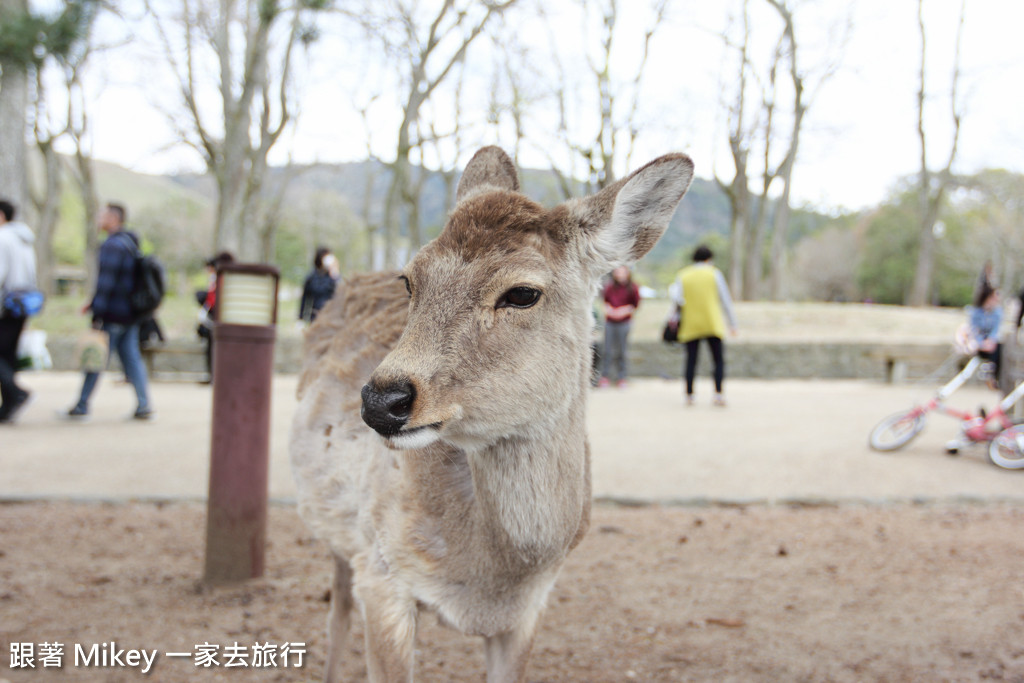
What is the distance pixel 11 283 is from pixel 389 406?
7.89 metres

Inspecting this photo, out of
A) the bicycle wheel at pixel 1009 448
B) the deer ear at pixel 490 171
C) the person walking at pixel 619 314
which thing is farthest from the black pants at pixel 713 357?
the deer ear at pixel 490 171

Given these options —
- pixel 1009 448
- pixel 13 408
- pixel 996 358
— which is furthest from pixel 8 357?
pixel 996 358

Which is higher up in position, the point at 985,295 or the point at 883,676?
the point at 985,295

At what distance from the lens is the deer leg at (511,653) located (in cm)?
245

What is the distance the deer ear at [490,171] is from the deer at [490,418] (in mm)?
420

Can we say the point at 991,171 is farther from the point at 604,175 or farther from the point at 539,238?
the point at 539,238

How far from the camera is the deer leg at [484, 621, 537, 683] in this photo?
2449 millimetres

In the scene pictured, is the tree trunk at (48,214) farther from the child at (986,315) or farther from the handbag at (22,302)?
the child at (986,315)

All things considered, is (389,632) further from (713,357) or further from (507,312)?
(713,357)

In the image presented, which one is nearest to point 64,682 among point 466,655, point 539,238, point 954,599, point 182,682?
point 182,682

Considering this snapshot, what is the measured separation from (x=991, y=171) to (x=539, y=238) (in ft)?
198

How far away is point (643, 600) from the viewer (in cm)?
412

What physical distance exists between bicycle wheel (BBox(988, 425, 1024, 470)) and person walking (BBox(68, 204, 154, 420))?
949 cm

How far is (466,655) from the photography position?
352 cm
